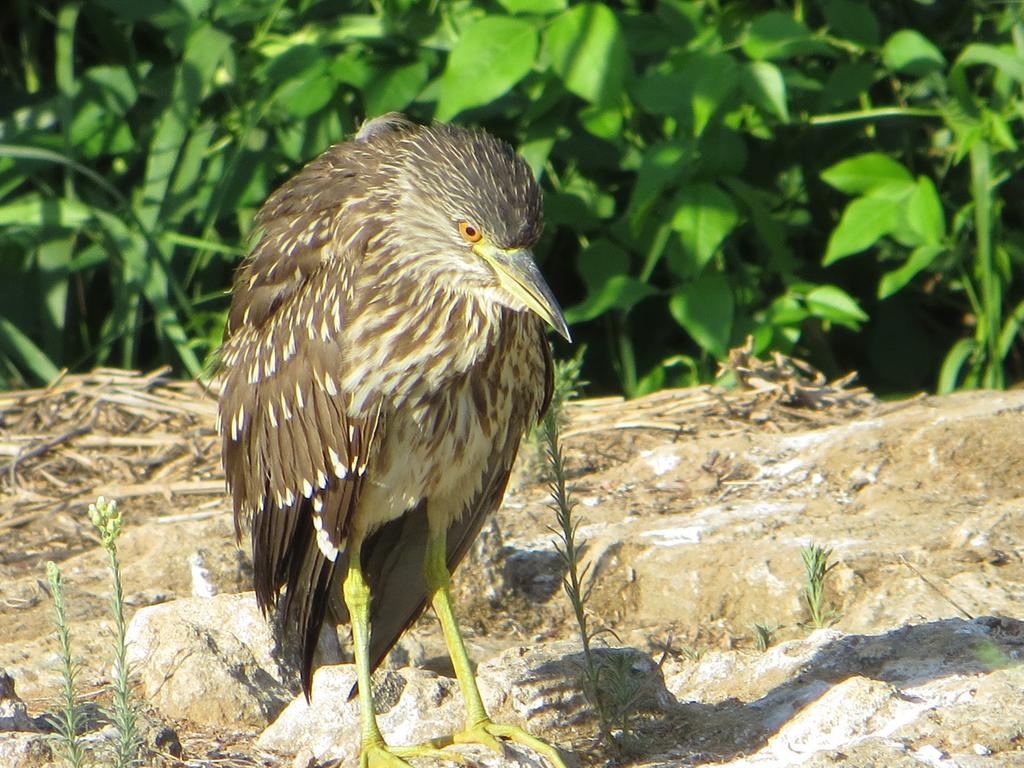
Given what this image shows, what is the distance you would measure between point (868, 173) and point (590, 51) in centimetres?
121

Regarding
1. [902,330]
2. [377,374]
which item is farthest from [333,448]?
[902,330]

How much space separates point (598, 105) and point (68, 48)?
2.29m

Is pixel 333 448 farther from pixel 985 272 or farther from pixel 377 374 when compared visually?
pixel 985 272

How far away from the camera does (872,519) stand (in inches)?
174

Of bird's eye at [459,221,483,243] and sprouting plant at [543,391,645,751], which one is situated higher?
bird's eye at [459,221,483,243]

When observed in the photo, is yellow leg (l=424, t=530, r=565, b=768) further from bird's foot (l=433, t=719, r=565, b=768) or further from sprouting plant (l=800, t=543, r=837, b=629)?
sprouting plant (l=800, t=543, r=837, b=629)

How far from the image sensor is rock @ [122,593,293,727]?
11.4 feet

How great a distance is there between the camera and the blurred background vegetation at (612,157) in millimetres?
5297

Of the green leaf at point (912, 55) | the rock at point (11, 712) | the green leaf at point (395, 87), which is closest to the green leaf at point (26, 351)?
the green leaf at point (395, 87)

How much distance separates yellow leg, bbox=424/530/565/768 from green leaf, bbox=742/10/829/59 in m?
2.36

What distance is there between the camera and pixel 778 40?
5152 mm

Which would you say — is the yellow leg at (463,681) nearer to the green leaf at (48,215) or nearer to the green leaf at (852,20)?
the green leaf at (48,215)

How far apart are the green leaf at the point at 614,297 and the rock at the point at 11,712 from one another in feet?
8.85

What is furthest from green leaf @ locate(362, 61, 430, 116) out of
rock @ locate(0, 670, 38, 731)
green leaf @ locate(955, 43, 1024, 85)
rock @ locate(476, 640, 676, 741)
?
rock @ locate(0, 670, 38, 731)
